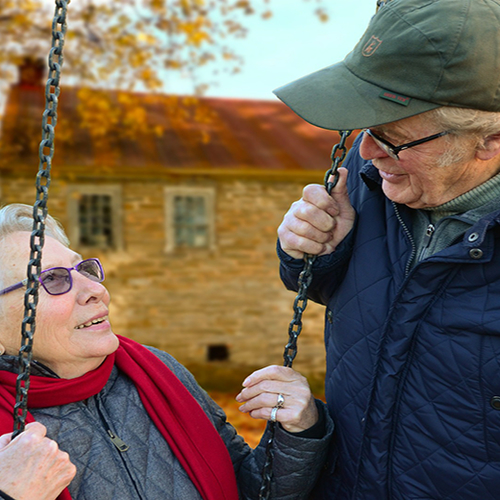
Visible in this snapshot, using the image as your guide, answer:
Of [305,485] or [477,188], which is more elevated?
[477,188]

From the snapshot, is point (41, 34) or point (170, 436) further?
point (41, 34)

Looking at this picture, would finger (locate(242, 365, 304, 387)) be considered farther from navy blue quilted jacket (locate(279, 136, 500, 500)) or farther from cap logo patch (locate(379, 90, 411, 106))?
cap logo patch (locate(379, 90, 411, 106))

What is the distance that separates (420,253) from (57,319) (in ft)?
3.99

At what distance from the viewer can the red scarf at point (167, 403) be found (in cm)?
186

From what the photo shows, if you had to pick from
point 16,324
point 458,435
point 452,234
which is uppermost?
point 452,234

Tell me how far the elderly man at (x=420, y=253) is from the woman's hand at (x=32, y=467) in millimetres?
902

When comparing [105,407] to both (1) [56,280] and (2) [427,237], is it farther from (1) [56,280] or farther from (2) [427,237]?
(2) [427,237]

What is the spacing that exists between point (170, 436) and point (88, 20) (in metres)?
8.72

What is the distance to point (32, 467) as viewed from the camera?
1.53 metres

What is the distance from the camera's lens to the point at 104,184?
10695 mm

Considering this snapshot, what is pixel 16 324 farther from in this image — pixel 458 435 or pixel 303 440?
pixel 458 435

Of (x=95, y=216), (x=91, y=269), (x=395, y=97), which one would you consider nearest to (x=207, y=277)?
(x=95, y=216)

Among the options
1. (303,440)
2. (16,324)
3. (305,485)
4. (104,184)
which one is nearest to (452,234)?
(303,440)

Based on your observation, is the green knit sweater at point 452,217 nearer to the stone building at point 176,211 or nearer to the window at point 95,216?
the stone building at point 176,211
